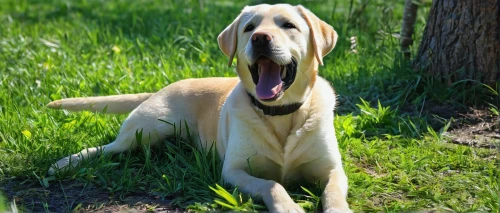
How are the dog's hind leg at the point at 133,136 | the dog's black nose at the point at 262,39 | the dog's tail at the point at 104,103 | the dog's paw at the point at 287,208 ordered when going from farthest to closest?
the dog's tail at the point at 104,103 → the dog's hind leg at the point at 133,136 → the dog's black nose at the point at 262,39 → the dog's paw at the point at 287,208

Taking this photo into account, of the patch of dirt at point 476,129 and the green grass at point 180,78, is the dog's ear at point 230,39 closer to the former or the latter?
the green grass at point 180,78

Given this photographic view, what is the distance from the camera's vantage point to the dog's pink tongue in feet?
13.1

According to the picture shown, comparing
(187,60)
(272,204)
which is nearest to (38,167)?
(272,204)

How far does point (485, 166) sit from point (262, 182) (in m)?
1.49

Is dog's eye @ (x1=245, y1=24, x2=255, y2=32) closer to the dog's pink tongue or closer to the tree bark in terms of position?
the dog's pink tongue

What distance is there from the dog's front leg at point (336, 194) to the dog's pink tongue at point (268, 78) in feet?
1.91

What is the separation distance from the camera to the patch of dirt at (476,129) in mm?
4898

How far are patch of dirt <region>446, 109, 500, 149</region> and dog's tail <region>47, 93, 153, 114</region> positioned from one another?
2229 millimetres

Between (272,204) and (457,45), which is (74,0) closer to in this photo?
(457,45)

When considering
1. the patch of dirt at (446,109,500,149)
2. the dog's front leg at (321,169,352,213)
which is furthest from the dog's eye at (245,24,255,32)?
the patch of dirt at (446,109,500,149)

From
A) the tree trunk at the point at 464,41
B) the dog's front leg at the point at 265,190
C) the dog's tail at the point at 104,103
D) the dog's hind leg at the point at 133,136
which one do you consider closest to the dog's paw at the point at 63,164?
the dog's hind leg at the point at 133,136

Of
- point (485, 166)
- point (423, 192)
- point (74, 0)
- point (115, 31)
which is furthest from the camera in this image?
point (74, 0)

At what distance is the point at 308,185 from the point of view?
13.9 feet

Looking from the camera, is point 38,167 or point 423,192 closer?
point 423,192
